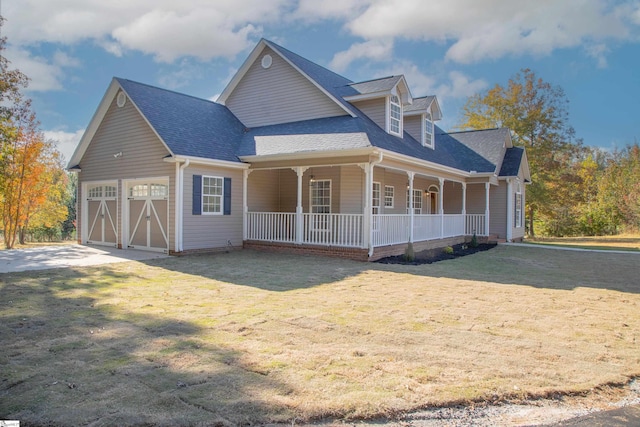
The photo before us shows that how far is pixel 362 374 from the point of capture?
3.80 metres

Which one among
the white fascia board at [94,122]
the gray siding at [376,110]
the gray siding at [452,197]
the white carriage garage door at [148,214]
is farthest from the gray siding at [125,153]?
the gray siding at [452,197]

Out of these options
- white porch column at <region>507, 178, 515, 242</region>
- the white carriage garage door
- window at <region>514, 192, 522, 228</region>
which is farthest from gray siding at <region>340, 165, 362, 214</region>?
window at <region>514, 192, 522, 228</region>

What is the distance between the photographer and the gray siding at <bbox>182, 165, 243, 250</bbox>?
42.4 feet

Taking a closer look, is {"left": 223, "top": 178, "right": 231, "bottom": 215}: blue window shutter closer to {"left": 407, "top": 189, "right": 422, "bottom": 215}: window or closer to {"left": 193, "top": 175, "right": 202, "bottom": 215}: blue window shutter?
{"left": 193, "top": 175, "right": 202, "bottom": 215}: blue window shutter

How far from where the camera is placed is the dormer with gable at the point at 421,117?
17.8m

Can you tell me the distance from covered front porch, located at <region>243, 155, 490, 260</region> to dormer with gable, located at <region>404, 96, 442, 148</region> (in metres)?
1.88

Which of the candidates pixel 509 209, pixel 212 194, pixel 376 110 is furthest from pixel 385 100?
pixel 509 209

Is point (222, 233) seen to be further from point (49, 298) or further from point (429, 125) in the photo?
point (429, 125)

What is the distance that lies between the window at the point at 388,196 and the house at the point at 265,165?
0.19 ft

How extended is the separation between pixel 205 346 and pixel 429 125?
16.4m

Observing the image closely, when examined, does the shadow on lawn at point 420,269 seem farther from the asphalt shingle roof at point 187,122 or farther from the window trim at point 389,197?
the window trim at point 389,197

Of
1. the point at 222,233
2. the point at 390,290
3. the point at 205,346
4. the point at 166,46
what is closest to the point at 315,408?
the point at 205,346

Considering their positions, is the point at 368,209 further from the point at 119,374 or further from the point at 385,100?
the point at 119,374

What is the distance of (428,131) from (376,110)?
4346 mm
